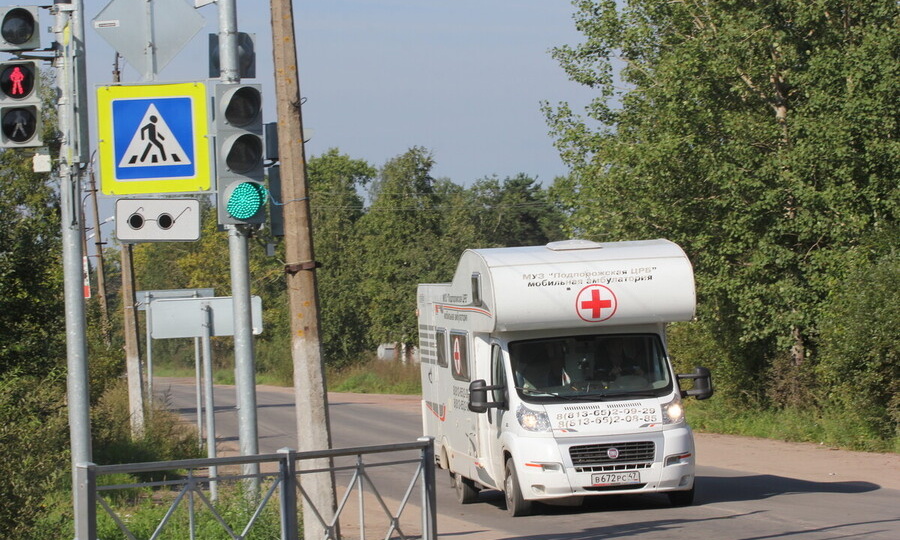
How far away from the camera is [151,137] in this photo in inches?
360

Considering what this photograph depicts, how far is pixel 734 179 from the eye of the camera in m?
22.9

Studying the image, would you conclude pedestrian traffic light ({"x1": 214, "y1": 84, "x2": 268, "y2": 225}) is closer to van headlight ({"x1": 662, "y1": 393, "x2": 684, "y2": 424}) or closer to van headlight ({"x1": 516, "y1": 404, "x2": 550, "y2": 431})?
van headlight ({"x1": 516, "y1": 404, "x2": 550, "y2": 431})

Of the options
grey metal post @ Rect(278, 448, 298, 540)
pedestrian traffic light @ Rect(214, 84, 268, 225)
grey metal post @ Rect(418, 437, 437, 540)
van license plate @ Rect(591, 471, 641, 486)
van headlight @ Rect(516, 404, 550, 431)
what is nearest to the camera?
grey metal post @ Rect(278, 448, 298, 540)

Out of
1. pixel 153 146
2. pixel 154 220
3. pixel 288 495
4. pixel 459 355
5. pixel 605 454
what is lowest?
pixel 605 454

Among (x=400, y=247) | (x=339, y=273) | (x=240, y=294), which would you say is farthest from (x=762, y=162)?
(x=339, y=273)

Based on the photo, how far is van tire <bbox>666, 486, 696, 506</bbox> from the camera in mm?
13500

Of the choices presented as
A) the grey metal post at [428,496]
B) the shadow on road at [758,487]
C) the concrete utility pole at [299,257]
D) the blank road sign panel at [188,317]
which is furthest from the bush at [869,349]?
the grey metal post at [428,496]

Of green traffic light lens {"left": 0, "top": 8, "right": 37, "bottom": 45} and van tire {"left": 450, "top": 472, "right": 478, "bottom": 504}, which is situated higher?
green traffic light lens {"left": 0, "top": 8, "right": 37, "bottom": 45}

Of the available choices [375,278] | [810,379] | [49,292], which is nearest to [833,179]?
[810,379]

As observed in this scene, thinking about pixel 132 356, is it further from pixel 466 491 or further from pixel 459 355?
pixel 459 355

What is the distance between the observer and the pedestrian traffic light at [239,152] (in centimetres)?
867

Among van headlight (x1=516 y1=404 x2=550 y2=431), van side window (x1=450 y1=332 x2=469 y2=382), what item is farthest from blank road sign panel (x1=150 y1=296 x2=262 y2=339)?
van headlight (x1=516 y1=404 x2=550 y2=431)

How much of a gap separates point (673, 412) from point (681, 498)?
128 centimetres

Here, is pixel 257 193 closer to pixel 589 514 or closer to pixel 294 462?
pixel 294 462
